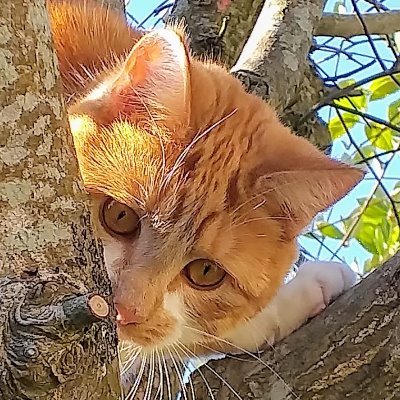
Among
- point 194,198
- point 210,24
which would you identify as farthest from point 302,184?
point 210,24

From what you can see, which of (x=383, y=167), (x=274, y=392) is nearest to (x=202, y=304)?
(x=274, y=392)

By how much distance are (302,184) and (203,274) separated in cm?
17

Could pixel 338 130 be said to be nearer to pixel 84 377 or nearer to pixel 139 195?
pixel 139 195

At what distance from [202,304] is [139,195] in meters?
0.18

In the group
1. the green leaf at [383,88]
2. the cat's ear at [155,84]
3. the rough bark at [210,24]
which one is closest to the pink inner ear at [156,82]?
the cat's ear at [155,84]

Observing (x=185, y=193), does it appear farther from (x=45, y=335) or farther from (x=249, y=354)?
(x=45, y=335)

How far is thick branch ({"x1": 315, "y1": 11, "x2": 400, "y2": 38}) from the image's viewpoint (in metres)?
1.39

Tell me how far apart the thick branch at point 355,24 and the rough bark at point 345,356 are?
0.75m

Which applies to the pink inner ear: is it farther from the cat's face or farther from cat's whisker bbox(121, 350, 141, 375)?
cat's whisker bbox(121, 350, 141, 375)

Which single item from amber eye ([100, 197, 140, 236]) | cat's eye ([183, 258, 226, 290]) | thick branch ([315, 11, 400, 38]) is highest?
thick branch ([315, 11, 400, 38])

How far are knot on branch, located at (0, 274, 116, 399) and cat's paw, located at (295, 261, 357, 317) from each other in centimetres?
59

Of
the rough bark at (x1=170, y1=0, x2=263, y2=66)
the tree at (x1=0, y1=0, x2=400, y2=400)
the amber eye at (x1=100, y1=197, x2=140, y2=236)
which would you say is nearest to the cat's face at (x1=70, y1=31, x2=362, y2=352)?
the amber eye at (x1=100, y1=197, x2=140, y2=236)

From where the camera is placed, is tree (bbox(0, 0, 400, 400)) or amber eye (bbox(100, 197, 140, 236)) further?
amber eye (bbox(100, 197, 140, 236))

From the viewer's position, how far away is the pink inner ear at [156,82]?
2.79 feet
